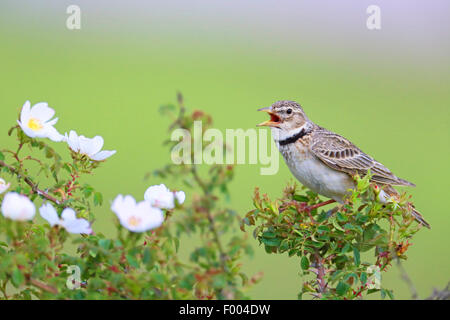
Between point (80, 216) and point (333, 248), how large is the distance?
3.33 ft

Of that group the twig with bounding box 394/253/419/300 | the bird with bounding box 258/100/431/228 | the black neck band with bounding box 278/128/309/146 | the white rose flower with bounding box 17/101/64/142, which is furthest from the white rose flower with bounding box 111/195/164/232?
the black neck band with bounding box 278/128/309/146

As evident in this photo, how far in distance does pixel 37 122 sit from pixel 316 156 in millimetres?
2633

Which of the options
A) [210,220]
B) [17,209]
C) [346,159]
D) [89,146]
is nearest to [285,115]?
[346,159]

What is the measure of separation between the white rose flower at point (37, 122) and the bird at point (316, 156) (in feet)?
7.41

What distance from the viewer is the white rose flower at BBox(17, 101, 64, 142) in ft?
6.94

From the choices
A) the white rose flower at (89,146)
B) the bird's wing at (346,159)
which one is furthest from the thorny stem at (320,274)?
the bird's wing at (346,159)

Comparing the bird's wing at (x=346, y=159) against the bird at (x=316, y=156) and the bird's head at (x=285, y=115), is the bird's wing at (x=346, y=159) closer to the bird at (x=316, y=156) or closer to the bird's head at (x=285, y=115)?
the bird at (x=316, y=156)

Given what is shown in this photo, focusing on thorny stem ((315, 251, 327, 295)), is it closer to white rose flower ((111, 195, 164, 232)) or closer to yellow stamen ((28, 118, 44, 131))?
white rose flower ((111, 195, 164, 232))

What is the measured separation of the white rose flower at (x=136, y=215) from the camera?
5.71 feet

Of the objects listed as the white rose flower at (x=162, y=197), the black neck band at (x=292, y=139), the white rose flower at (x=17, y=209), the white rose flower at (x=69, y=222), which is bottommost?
the white rose flower at (x=69, y=222)

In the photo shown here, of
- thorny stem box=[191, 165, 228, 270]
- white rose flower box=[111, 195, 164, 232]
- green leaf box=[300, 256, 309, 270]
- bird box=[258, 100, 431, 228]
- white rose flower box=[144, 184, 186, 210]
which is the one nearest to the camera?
thorny stem box=[191, 165, 228, 270]

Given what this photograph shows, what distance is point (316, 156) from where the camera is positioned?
4457 mm

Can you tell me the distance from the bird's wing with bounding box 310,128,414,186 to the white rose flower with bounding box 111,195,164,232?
276 centimetres
